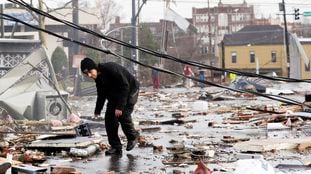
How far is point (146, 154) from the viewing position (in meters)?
9.62

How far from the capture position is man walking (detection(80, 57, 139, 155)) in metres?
9.10

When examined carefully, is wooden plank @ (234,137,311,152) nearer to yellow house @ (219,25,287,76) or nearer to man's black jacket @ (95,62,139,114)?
man's black jacket @ (95,62,139,114)

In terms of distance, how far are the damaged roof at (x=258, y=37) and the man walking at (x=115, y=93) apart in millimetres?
70965

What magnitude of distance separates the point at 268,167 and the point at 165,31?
47.2m

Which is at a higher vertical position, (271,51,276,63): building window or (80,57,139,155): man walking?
(80,57,139,155): man walking

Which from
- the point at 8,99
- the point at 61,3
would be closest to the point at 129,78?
the point at 8,99

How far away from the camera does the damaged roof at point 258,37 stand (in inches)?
3157

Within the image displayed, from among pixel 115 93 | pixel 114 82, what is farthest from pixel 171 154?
pixel 114 82

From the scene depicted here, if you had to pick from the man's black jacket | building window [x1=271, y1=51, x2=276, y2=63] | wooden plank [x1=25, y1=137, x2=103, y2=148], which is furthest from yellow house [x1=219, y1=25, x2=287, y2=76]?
the man's black jacket

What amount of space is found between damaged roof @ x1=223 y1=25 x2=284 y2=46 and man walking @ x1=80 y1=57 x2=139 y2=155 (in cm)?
7097

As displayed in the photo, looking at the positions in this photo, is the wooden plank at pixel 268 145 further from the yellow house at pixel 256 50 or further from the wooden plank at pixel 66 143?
the yellow house at pixel 256 50

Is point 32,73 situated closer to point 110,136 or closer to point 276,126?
point 276,126

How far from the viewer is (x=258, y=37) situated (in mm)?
82938

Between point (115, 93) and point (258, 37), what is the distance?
75.2 meters
